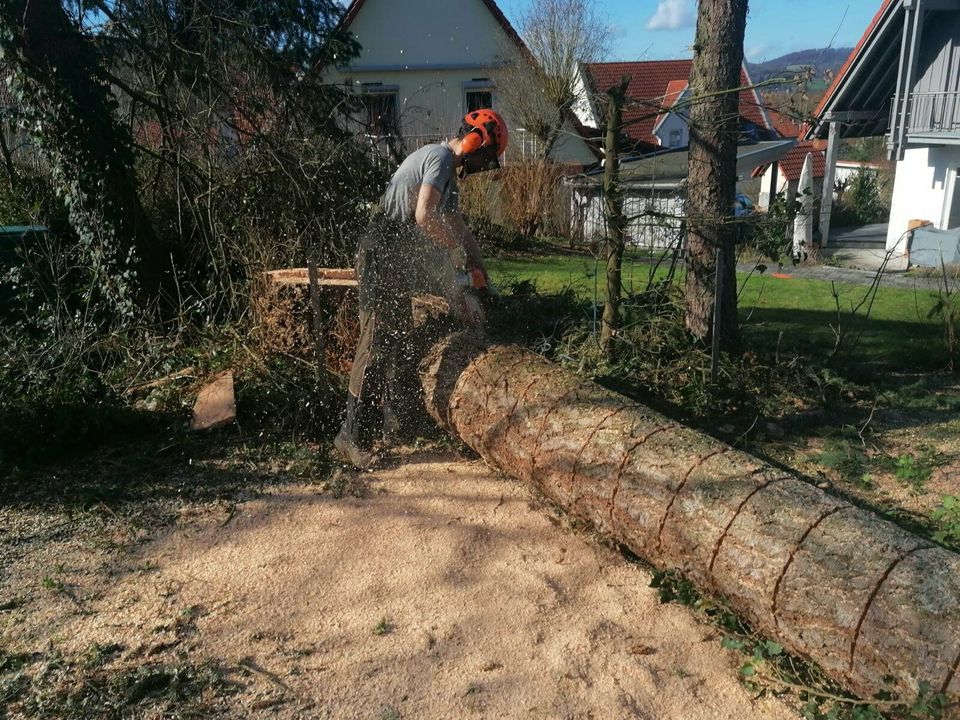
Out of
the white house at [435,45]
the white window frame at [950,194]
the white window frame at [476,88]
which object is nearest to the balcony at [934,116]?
the white window frame at [950,194]

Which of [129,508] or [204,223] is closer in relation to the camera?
[129,508]

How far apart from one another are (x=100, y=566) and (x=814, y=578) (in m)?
2.94

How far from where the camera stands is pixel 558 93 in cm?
1819

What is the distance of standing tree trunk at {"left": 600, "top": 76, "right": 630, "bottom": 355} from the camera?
4.62 m

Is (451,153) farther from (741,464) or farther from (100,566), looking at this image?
(100,566)

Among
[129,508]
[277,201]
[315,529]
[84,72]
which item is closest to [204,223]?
[277,201]

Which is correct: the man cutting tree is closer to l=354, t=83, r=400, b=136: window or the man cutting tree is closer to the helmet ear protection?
the helmet ear protection

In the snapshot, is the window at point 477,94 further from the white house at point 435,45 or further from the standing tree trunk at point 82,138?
the standing tree trunk at point 82,138

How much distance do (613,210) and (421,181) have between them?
1.47 m

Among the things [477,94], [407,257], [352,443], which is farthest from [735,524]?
[477,94]

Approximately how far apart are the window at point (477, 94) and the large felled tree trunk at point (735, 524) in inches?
663

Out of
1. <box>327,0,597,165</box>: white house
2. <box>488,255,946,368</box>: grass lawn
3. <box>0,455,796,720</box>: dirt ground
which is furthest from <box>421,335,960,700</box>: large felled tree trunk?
<box>327,0,597,165</box>: white house

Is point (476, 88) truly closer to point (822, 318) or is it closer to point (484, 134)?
point (822, 318)

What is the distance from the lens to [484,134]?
3.95 metres
